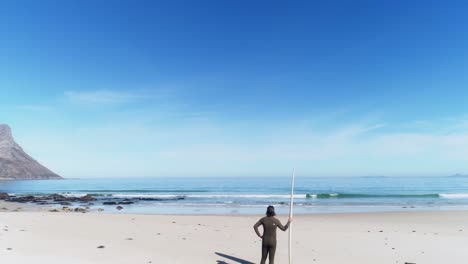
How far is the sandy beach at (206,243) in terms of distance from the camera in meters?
9.93

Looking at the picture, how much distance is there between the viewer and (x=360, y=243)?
40.4 ft

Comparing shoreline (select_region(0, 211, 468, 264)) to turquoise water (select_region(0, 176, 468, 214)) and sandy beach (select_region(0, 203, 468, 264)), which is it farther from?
turquoise water (select_region(0, 176, 468, 214))

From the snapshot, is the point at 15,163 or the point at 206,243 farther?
the point at 15,163

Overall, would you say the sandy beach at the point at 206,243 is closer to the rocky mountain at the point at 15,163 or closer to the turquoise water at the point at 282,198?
the turquoise water at the point at 282,198

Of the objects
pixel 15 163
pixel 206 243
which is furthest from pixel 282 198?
pixel 15 163

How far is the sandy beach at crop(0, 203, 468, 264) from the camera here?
993 cm

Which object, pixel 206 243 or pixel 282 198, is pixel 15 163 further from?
pixel 206 243

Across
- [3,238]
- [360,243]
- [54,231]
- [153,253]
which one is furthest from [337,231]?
[3,238]

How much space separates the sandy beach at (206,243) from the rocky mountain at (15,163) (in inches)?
6162

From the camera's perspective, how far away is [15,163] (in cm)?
16188

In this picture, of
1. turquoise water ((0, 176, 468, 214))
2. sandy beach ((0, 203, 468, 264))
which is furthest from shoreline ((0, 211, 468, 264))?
turquoise water ((0, 176, 468, 214))

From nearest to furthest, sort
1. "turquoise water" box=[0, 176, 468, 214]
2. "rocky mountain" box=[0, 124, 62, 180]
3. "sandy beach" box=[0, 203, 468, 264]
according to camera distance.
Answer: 1. "sandy beach" box=[0, 203, 468, 264]
2. "turquoise water" box=[0, 176, 468, 214]
3. "rocky mountain" box=[0, 124, 62, 180]

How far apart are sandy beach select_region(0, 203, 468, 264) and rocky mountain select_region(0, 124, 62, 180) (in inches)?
6162

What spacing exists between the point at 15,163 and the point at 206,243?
7162 inches
